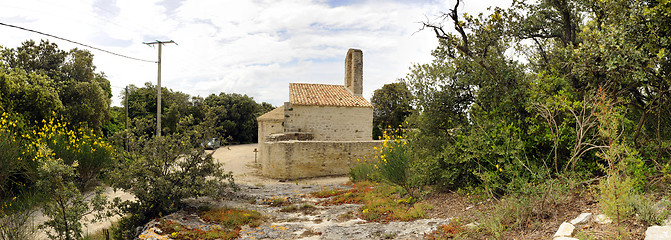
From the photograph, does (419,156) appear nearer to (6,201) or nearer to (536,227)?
(536,227)

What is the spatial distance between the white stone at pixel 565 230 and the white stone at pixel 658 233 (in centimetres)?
66

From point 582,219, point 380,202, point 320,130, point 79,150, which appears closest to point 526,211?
point 582,219

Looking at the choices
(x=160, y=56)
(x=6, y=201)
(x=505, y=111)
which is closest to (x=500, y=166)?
(x=505, y=111)

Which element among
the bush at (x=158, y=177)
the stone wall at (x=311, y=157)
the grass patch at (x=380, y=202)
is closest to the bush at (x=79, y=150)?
the bush at (x=158, y=177)

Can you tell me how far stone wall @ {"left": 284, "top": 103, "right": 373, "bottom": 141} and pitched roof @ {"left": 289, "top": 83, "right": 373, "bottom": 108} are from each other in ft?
0.80

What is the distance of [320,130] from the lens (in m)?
18.7

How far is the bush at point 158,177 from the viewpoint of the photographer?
6.89m

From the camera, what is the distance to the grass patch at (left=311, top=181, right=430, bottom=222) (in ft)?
21.3

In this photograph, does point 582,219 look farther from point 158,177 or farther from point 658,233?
point 158,177

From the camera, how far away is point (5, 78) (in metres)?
11.0

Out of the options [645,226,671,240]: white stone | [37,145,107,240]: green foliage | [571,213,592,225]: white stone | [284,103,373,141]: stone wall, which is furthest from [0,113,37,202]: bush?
[645,226,671,240]: white stone

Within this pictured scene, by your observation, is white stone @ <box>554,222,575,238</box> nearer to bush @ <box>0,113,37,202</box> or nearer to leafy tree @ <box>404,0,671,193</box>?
leafy tree @ <box>404,0,671,193</box>

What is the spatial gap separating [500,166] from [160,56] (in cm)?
1862

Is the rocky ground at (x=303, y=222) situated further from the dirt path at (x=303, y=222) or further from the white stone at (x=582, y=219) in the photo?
the white stone at (x=582, y=219)
